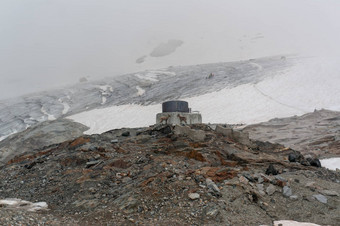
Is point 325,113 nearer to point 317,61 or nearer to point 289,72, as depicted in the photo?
point 289,72

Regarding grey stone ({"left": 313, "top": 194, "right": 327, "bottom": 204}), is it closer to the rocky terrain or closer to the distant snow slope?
the rocky terrain

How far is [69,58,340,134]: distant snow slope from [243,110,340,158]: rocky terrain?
14.5 feet

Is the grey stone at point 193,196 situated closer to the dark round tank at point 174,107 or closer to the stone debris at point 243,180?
the stone debris at point 243,180

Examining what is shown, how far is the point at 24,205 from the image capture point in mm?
7254

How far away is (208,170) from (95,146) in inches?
202

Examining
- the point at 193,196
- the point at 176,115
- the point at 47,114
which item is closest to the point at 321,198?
the point at 193,196

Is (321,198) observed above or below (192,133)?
below

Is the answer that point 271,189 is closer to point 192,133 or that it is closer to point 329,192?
point 329,192

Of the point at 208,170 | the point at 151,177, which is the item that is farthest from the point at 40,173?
the point at 208,170

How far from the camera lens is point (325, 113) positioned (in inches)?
960

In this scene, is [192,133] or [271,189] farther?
[192,133]

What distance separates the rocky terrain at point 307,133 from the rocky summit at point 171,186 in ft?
18.2

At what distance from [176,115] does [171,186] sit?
12.1 metres

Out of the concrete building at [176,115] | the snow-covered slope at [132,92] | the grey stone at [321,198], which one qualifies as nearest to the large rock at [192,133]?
the grey stone at [321,198]
